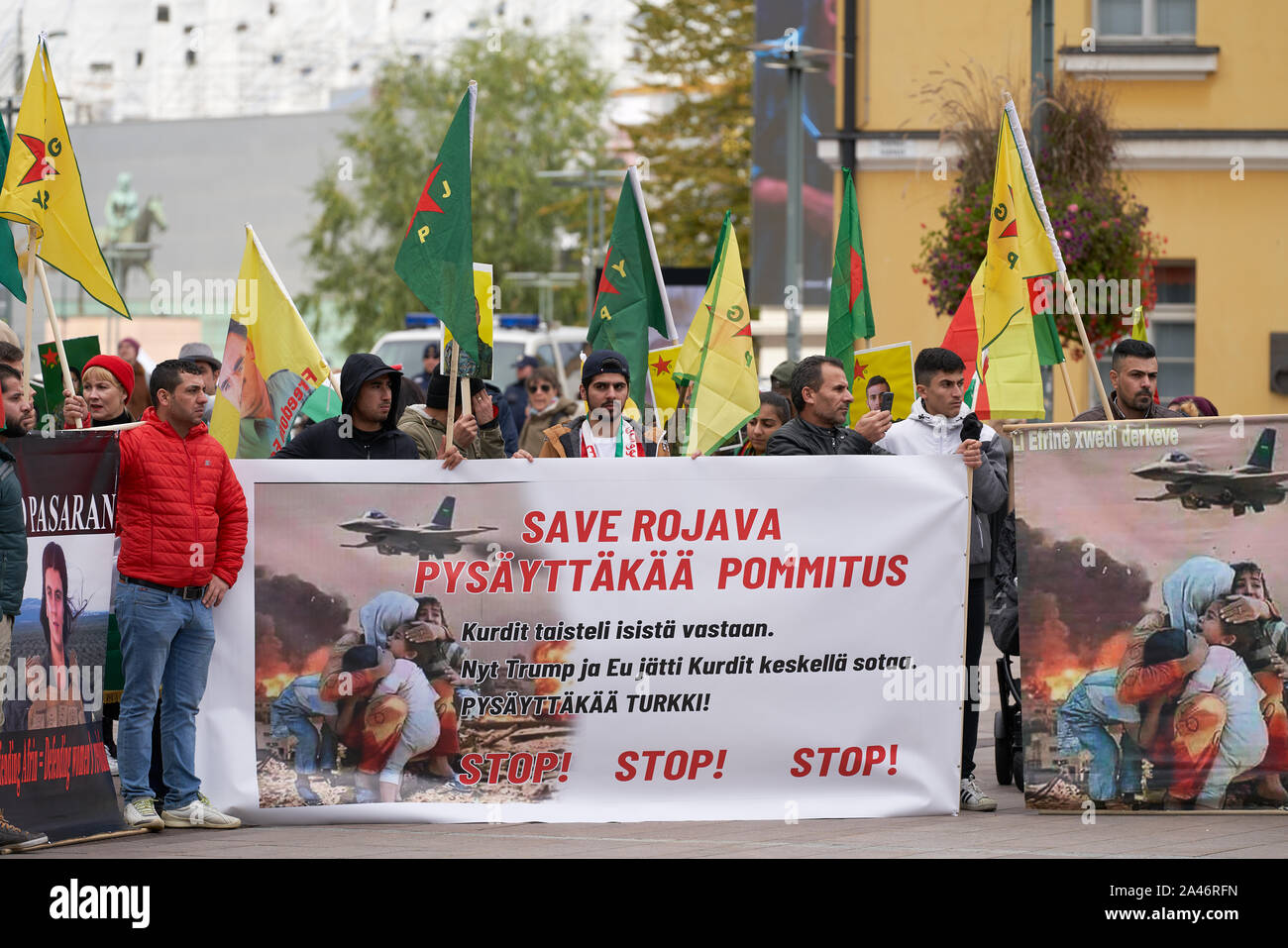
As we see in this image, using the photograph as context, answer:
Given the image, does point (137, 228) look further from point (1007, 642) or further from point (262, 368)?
point (1007, 642)

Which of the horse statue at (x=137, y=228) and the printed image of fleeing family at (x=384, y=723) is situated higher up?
the horse statue at (x=137, y=228)

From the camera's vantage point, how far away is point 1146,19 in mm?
21953

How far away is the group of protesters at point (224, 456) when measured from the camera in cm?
820

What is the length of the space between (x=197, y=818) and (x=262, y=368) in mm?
2922

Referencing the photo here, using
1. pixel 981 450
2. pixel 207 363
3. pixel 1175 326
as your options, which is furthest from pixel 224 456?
pixel 1175 326

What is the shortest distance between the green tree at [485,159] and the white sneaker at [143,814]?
4885 centimetres

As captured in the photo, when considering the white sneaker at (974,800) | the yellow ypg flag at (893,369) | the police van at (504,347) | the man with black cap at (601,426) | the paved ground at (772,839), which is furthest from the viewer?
the police van at (504,347)

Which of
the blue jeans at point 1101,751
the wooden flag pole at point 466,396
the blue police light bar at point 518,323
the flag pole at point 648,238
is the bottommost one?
the blue jeans at point 1101,751

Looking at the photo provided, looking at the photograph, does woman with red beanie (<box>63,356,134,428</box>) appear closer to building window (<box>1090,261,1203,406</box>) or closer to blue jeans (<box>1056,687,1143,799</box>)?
blue jeans (<box>1056,687,1143,799</box>)

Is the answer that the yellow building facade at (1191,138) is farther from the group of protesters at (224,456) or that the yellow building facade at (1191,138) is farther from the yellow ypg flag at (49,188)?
the yellow ypg flag at (49,188)

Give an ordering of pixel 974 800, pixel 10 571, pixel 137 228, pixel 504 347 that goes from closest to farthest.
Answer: pixel 10 571
pixel 974 800
pixel 504 347
pixel 137 228

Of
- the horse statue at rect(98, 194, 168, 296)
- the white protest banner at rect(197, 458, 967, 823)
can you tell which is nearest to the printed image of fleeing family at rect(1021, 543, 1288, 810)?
the white protest banner at rect(197, 458, 967, 823)

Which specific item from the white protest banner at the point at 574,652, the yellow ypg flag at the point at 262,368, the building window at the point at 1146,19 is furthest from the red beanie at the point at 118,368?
the building window at the point at 1146,19

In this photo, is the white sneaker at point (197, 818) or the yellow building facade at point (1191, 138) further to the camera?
the yellow building facade at point (1191, 138)
